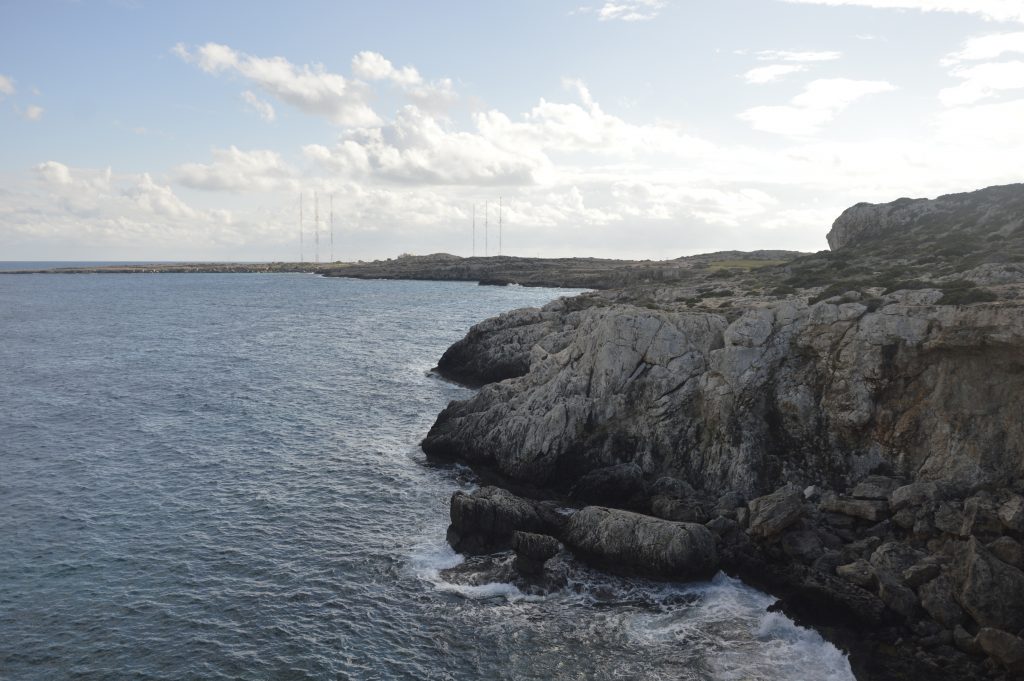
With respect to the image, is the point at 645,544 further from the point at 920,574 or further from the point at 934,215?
the point at 934,215

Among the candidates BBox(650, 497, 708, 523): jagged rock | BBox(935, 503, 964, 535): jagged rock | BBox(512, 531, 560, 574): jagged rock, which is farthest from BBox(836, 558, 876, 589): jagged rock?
BBox(512, 531, 560, 574): jagged rock

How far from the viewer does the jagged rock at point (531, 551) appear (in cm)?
3228

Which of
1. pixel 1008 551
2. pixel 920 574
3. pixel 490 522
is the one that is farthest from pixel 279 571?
pixel 1008 551

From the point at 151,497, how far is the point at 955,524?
42494 mm

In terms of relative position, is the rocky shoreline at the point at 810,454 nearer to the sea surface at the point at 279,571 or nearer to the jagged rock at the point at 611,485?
the jagged rock at the point at 611,485

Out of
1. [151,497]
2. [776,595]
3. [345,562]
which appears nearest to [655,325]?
[776,595]

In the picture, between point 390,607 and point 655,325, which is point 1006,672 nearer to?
point 390,607

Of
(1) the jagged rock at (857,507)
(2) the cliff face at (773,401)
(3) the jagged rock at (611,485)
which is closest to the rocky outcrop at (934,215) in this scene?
(2) the cliff face at (773,401)

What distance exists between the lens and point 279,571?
106 ft

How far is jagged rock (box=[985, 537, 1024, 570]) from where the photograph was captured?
27.5 meters

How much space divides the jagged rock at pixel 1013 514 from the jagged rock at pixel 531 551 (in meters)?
19.7

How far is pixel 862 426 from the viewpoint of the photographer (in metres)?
38.4

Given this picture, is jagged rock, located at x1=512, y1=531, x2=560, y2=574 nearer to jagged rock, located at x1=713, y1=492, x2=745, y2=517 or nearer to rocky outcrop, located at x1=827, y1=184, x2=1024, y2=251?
jagged rock, located at x1=713, y1=492, x2=745, y2=517

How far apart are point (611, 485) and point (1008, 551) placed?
18.8 meters
